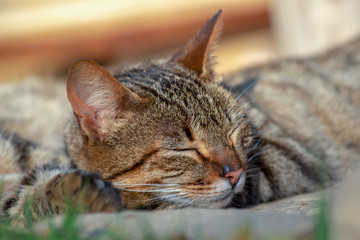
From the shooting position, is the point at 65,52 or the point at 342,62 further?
the point at 65,52

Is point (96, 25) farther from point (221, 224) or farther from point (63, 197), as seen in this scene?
point (221, 224)

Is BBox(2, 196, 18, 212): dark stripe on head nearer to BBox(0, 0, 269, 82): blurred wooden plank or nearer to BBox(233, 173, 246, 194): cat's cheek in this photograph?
BBox(233, 173, 246, 194): cat's cheek

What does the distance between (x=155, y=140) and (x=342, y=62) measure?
2.30 meters

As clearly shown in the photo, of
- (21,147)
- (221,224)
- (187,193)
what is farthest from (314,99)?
(221,224)

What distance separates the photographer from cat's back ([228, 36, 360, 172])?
3.12m

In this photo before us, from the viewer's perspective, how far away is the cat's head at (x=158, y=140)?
208cm

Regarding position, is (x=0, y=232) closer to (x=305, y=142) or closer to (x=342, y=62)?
(x=305, y=142)

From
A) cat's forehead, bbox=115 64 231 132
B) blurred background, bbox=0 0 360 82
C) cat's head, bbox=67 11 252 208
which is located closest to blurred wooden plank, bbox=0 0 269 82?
blurred background, bbox=0 0 360 82

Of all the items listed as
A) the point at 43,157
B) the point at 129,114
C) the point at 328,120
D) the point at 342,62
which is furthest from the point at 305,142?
the point at 43,157

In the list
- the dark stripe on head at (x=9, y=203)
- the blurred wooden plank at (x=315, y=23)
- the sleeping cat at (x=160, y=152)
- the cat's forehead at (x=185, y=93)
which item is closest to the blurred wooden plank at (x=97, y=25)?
the blurred wooden plank at (x=315, y=23)

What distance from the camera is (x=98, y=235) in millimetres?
1556

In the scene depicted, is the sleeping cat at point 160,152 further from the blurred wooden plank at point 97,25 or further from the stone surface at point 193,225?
the blurred wooden plank at point 97,25

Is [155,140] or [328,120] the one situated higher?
[155,140]

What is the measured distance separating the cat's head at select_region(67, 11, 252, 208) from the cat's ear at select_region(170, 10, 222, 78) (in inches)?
8.0
